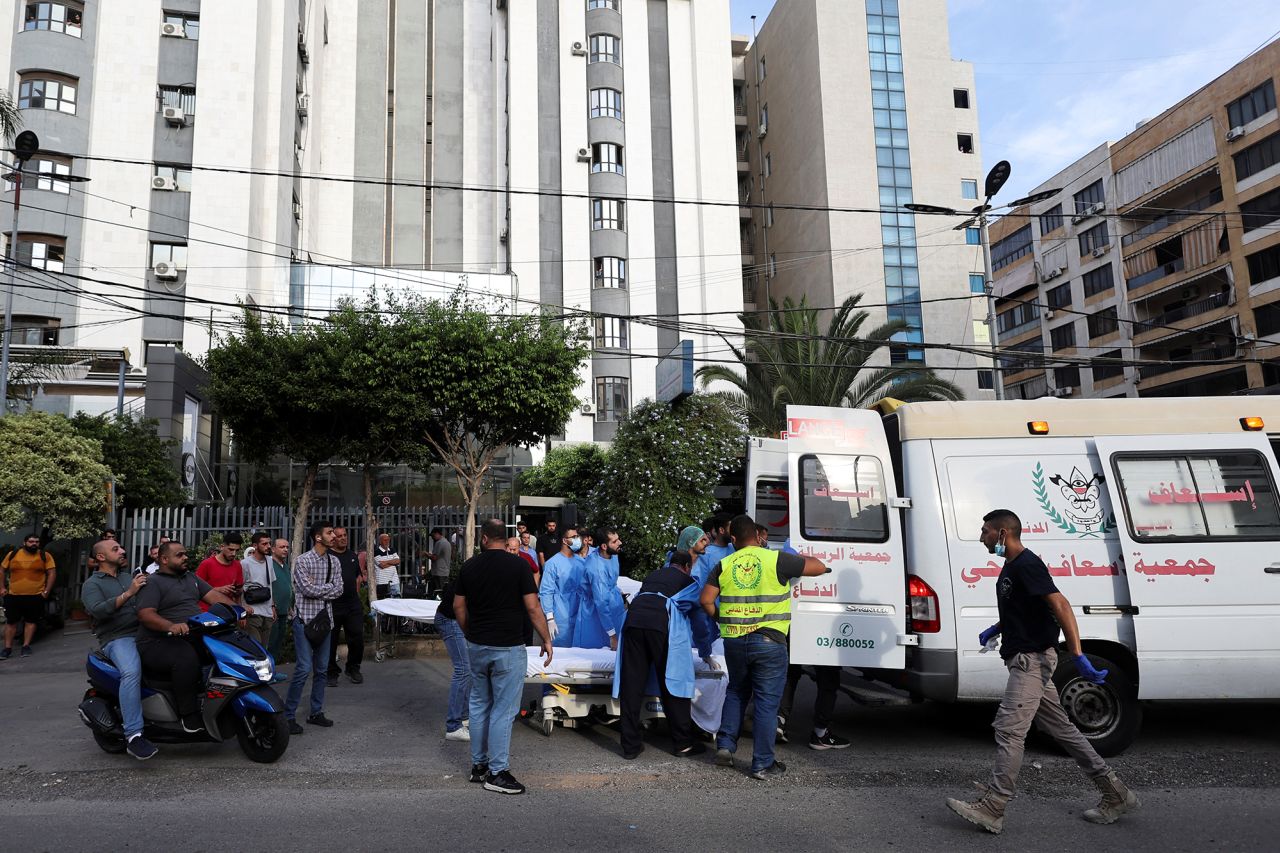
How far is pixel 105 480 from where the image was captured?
582 inches

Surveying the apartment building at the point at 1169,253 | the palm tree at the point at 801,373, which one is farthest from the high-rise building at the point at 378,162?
the apartment building at the point at 1169,253

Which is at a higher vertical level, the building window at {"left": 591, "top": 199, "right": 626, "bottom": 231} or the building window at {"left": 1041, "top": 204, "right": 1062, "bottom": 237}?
the building window at {"left": 1041, "top": 204, "right": 1062, "bottom": 237}

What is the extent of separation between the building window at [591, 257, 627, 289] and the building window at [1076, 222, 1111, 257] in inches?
904

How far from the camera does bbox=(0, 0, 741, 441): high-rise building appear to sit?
29203 millimetres

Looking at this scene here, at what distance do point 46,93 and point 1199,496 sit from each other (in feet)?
114

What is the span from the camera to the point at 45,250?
29.0 m

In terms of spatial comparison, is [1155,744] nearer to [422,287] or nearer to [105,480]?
[105,480]

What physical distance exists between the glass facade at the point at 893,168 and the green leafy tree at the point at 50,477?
33.6 meters

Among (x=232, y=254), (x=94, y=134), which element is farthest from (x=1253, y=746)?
(x=94, y=134)

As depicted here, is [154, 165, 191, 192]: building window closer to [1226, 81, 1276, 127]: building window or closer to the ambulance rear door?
the ambulance rear door

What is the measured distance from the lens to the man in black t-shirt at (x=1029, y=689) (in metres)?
4.88

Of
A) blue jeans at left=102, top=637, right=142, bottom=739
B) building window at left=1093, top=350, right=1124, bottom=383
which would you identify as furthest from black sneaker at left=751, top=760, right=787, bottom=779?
building window at left=1093, top=350, right=1124, bottom=383

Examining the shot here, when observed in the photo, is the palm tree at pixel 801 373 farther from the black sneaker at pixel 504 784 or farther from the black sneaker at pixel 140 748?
the black sneaker at pixel 140 748

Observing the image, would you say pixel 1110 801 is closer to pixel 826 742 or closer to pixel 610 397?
pixel 826 742
